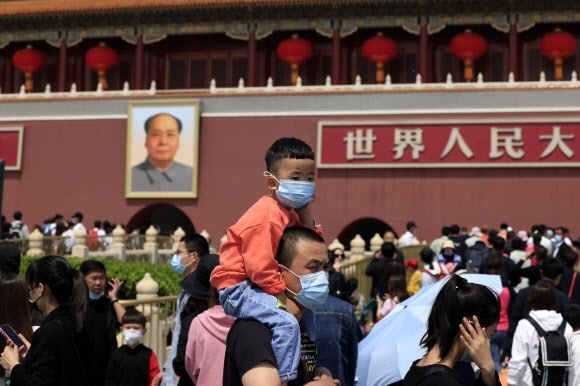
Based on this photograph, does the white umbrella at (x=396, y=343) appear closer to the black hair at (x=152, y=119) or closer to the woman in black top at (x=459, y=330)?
the woman in black top at (x=459, y=330)

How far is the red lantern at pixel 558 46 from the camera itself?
818 inches

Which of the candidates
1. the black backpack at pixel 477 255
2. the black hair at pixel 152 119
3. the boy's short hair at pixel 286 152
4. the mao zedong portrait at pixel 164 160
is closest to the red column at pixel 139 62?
the black hair at pixel 152 119

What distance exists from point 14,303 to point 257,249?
1.61m

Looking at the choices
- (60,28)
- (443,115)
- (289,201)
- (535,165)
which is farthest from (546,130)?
(289,201)

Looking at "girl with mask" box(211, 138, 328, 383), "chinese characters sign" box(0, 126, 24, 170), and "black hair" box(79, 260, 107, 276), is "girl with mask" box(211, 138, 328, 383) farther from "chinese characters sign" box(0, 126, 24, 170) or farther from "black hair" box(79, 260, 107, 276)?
"chinese characters sign" box(0, 126, 24, 170)

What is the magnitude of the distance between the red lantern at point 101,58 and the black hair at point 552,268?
1781cm

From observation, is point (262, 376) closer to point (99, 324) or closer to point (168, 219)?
point (99, 324)

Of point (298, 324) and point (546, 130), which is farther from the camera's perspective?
point (546, 130)

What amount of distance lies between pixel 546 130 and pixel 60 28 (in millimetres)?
12087

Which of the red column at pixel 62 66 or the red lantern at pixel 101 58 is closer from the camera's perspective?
the red lantern at pixel 101 58

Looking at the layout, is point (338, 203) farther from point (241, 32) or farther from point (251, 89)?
point (241, 32)

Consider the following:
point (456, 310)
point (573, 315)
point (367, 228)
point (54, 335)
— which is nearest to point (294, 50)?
point (367, 228)

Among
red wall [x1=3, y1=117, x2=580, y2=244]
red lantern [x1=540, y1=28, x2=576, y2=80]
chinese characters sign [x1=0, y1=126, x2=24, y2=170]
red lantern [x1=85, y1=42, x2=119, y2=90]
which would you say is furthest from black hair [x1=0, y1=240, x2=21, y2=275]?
red lantern [x1=85, y1=42, x2=119, y2=90]

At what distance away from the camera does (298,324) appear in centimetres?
297
